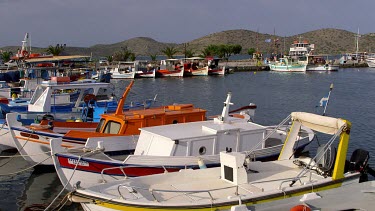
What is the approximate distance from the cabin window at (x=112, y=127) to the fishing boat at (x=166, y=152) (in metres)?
1.00

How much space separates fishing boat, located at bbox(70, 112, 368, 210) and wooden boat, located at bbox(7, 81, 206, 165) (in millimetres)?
5464

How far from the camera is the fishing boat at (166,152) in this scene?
51.5 ft

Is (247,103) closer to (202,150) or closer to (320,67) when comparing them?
(202,150)

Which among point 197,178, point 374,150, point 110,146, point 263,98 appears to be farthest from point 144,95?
point 197,178

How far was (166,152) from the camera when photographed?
16.1m

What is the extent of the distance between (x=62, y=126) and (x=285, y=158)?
11.0 metres

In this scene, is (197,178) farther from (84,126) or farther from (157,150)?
(84,126)

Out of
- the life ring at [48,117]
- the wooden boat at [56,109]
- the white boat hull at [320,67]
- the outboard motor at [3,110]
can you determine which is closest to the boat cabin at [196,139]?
the life ring at [48,117]

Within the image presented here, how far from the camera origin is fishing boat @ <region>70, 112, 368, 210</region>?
1144 centimetres

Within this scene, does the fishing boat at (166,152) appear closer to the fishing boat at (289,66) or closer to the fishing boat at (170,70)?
the fishing boat at (170,70)

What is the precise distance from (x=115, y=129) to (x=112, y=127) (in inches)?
8.6

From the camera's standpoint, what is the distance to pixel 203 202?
37.3 feet

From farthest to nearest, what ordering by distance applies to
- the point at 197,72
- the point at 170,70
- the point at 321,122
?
the point at 170,70, the point at 197,72, the point at 321,122

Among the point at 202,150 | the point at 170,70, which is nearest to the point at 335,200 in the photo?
the point at 202,150
